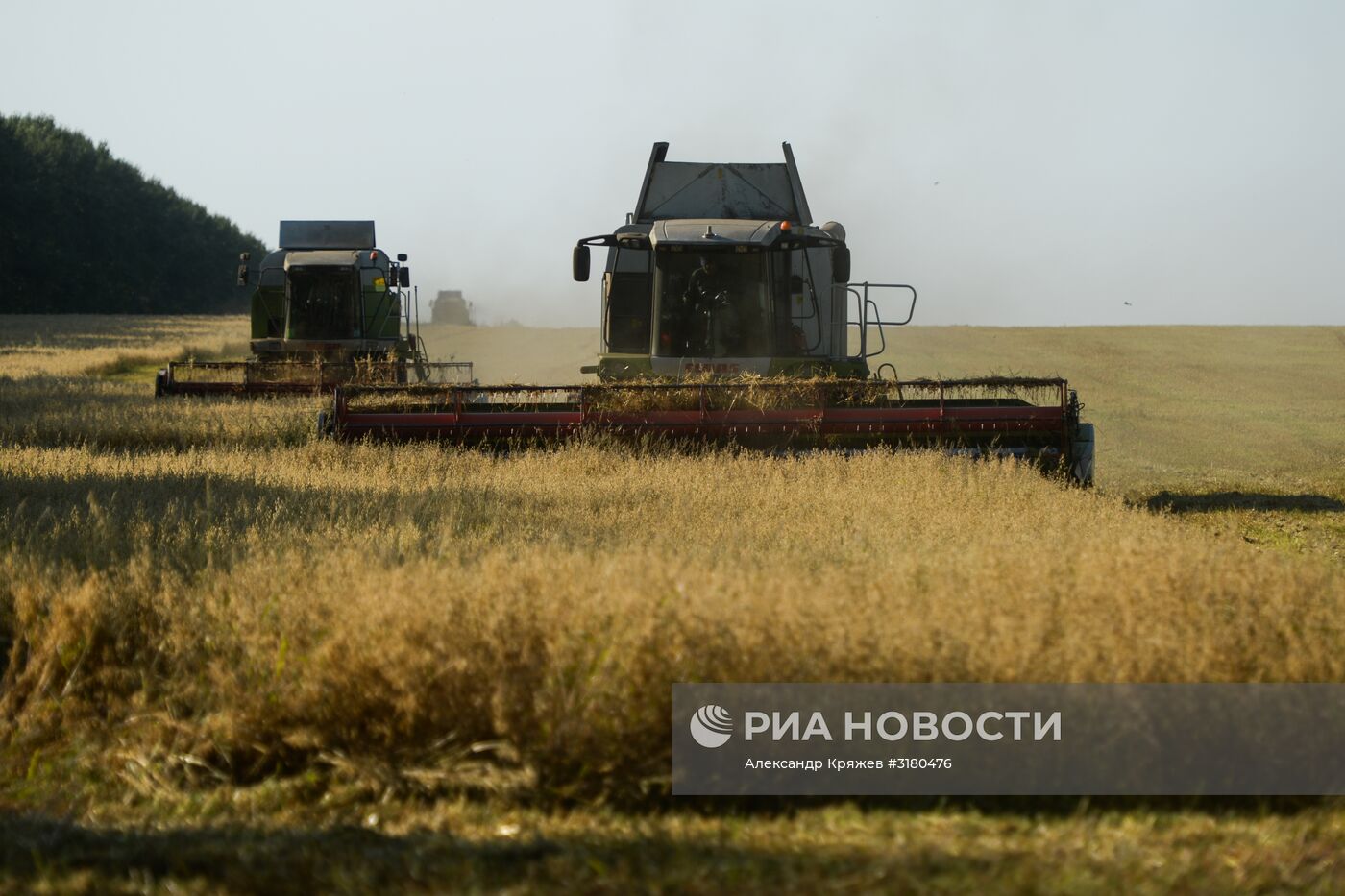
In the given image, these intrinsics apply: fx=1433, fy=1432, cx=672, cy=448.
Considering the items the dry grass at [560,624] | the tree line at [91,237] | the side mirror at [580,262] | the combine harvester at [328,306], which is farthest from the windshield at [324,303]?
the tree line at [91,237]

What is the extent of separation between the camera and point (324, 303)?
2427 centimetres

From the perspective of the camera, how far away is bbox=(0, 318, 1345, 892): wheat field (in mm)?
4137

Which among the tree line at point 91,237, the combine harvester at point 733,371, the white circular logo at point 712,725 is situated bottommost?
the white circular logo at point 712,725

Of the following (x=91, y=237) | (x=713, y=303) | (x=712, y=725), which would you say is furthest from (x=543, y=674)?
(x=91, y=237)

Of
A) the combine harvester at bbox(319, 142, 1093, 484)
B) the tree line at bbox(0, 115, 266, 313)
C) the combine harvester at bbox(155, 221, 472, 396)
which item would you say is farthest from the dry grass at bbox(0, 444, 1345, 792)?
the tree line at bbox(0, 115, 266, 313)

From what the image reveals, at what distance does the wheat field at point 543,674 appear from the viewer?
163 inches

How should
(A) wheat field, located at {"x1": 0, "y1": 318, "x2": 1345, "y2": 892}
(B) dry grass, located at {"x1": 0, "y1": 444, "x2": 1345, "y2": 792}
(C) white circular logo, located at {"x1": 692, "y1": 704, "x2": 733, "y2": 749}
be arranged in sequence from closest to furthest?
(A) wheat field, located at {"x1": 0, "y1": 318, "x2": 1345, "y2": 892} → (C) white circular logo, located at {"x1": 692, "y1": 704, "x2": 733, "y2": 749} → (B) dry grass, located at {"x1": 0, "y1": 444, "x2": 1345, "y2": 792}

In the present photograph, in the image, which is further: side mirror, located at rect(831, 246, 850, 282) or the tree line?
the tree line

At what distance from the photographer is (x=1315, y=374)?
127ft

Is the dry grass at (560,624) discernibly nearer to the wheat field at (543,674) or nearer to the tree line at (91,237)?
the wheat field at (543,674)

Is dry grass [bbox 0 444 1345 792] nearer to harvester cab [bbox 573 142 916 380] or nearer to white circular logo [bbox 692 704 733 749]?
white circular logo [bbox 692 704 733 749]

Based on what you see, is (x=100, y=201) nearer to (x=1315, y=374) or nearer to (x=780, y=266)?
(x=1315, y=374)

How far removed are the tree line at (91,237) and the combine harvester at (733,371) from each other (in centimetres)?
6346

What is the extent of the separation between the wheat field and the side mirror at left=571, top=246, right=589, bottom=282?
5907mm
